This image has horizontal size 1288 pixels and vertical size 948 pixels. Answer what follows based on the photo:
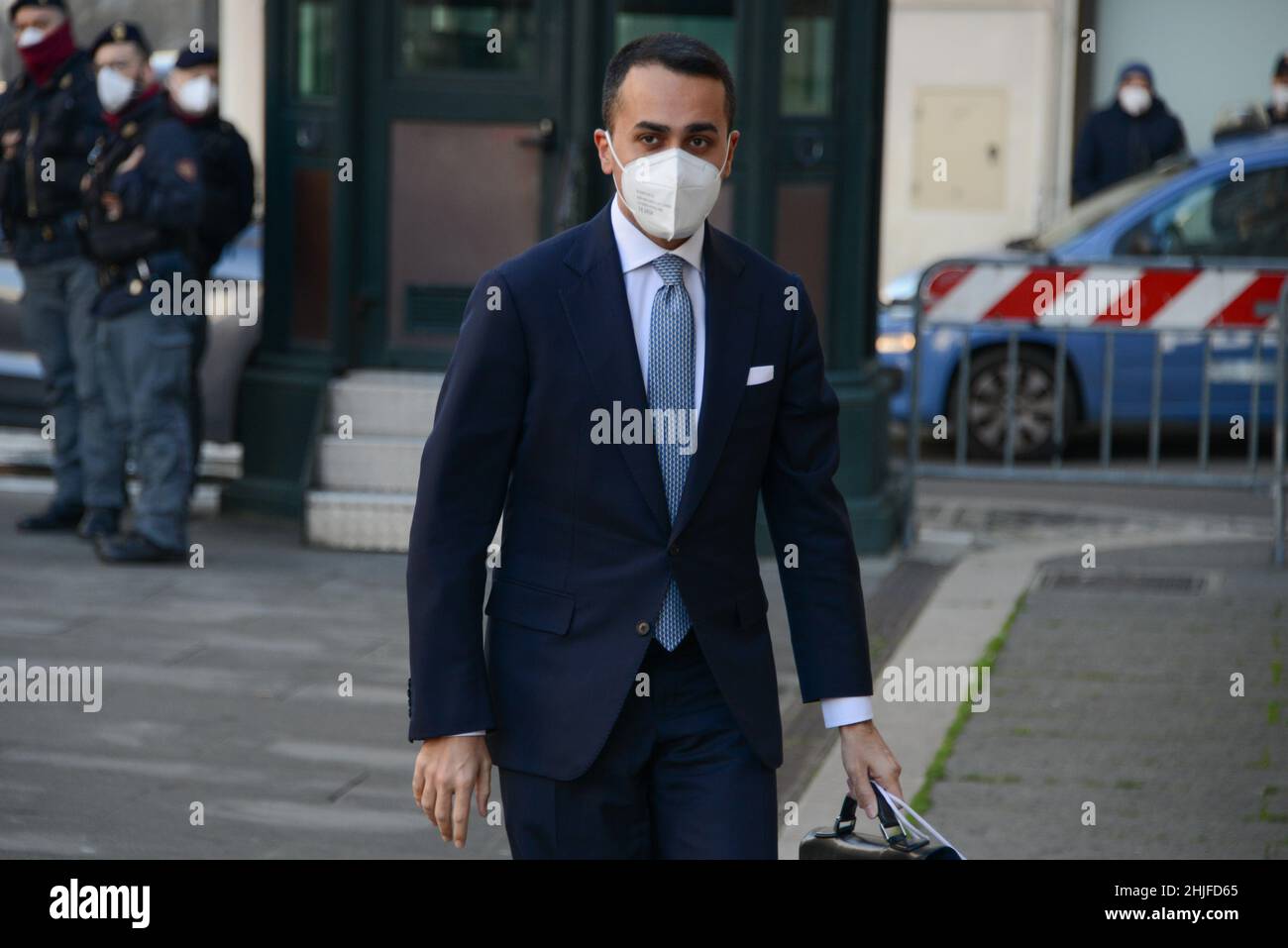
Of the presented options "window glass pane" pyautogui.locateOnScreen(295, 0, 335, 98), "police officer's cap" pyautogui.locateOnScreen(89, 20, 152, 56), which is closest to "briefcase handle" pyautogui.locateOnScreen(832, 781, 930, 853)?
"police officer's cap" pyautogui.locateOnScreen(89, 20, 152, 56)

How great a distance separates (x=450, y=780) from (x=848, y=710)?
0.66m

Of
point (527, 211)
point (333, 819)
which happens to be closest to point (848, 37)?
point (527, 211)

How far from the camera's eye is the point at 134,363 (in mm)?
8414

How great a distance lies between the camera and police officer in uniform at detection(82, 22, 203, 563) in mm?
8305

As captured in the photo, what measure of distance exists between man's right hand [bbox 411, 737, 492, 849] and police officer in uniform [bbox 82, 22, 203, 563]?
18.0ft

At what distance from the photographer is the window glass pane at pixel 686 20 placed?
8891 millimetres

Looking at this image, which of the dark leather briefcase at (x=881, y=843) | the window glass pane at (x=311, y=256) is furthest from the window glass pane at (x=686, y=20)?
the dark leather briefcase at (x=881, y=843)

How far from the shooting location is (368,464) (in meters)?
8.95

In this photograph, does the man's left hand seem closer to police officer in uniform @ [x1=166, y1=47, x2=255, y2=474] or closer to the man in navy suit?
the man in navy suit

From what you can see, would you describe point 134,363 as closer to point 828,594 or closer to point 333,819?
point 333,819

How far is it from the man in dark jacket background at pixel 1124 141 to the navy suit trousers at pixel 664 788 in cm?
1150
